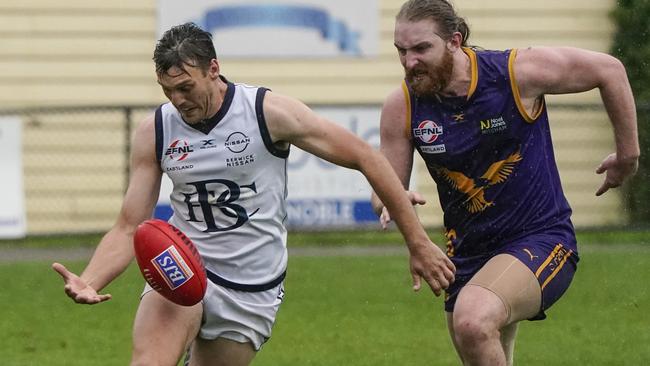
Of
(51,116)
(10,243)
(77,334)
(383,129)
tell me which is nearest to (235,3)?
(51,116)

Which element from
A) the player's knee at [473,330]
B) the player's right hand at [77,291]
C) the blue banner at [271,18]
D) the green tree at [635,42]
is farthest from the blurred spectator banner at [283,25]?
the player's knee at [473,330]

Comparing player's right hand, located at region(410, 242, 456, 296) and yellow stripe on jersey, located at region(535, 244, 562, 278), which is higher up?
player's right hand, located at region(410, 242, 456, 296)

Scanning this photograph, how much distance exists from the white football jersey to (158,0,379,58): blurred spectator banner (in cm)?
1042

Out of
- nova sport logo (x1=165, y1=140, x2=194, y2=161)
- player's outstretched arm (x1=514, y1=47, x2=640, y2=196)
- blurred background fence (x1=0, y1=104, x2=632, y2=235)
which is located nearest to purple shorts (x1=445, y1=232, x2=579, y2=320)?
player's outstretched arm (x1=514, y1=47, x2=640, y2=196)

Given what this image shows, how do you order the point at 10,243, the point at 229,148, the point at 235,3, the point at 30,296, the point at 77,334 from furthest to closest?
the point at 235,3, the point at 10,243, the point at 30,296, the point at 77,334, the point at 229,148

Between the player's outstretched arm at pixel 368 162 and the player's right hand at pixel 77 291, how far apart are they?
96 cm

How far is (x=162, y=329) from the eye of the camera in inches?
218

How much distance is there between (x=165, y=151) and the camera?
18.9ft

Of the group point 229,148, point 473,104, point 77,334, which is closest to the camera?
point 229,148

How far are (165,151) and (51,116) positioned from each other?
10.4m

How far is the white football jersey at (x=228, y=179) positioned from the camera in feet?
18.8

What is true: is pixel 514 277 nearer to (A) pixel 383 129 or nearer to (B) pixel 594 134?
(A) pixel 383 129

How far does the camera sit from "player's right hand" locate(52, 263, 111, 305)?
5.39 metres

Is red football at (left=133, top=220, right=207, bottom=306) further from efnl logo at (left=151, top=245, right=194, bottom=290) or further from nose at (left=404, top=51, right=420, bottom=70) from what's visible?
nose at (left=404, top=51, right=420, bottom=70)
